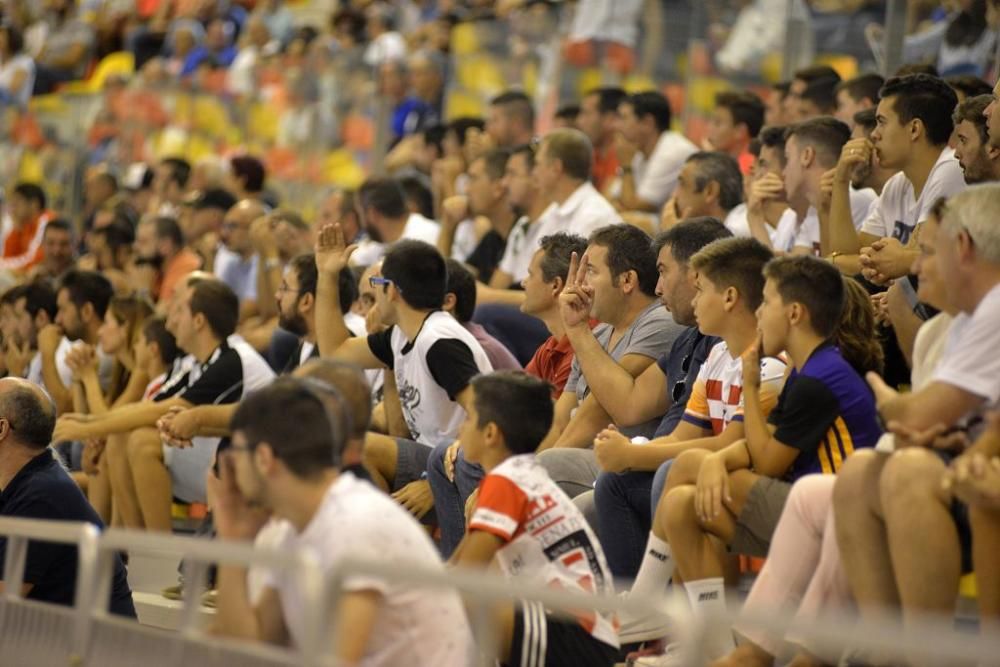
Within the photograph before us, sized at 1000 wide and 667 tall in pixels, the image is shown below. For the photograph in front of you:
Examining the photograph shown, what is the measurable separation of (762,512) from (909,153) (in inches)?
72.6

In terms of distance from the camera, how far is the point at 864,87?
24.0 feet

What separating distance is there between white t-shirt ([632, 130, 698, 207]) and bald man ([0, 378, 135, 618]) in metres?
4.02

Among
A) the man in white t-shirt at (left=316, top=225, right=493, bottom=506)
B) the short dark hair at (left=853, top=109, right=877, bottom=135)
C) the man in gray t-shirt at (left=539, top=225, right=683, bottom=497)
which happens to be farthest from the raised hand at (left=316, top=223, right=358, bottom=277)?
the short dark hair at (left=853, top=109, right=877, bottom=135)

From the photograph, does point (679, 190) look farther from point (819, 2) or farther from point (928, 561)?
point (928, 561)

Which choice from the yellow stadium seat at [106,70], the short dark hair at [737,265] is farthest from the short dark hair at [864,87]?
the yellow stadium seat at [106,70]

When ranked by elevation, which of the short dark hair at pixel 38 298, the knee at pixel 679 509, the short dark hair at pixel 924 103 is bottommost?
the short dark hair at pixel 38 298

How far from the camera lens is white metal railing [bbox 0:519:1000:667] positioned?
2375 millimetres

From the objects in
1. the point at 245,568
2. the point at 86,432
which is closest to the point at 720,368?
the point at 245,568

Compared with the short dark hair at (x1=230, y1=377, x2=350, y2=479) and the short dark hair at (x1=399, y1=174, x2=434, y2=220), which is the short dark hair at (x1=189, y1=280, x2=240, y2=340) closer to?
the short dark hair at (x1=399, y1=174, x2=434, y2=220)

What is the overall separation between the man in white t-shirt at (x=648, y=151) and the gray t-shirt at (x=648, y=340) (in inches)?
114

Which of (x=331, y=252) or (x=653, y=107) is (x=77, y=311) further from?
(x=653, y=107)

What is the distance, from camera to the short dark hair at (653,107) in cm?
855

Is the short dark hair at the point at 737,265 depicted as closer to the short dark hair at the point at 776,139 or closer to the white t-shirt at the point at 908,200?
the white t-shirt at the point at 908,200

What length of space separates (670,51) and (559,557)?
571cm
